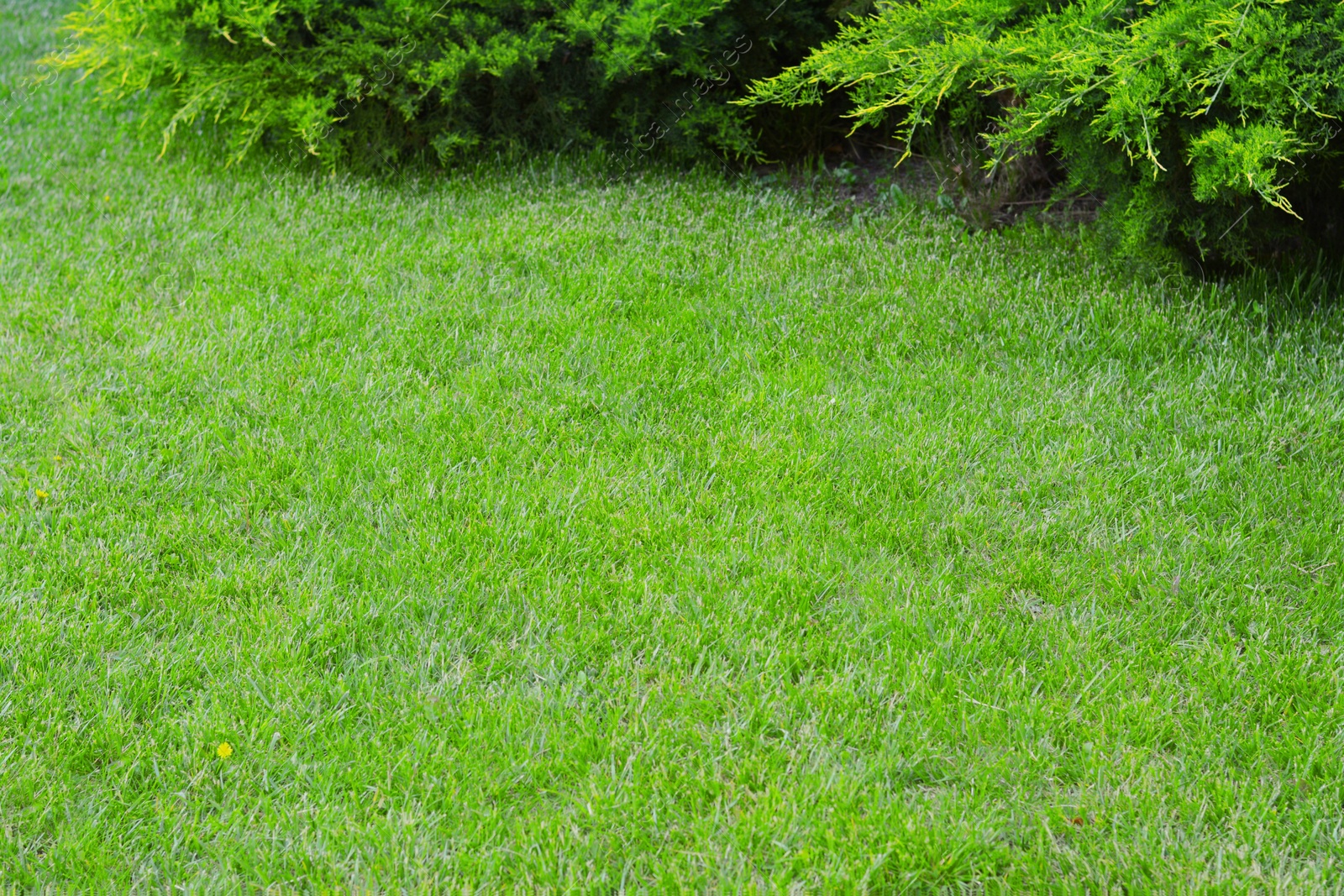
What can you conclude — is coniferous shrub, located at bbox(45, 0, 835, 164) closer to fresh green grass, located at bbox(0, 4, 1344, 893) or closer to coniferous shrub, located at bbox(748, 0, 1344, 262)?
coniferous shrub, located at bbox(748, 0, 1344, 262)

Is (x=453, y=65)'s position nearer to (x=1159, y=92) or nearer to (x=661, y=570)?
(x=1159, y=92)

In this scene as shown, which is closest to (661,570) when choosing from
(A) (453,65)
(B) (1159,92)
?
(B) (1159,92)

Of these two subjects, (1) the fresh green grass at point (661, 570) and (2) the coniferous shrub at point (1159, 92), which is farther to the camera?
(2) the coniferous shrub at point (1159, 92)

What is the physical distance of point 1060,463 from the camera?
3420 millimetres

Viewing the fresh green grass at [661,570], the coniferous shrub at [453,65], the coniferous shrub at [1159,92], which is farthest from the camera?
the coniferous shrub at [453,65]

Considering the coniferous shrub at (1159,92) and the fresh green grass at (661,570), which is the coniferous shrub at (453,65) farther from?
the fresh green grass at (661,570)

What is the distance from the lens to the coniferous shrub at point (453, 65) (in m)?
5.62

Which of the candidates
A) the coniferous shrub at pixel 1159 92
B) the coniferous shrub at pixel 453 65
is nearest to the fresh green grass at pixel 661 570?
the coniferous shrub at pixel 1159 92

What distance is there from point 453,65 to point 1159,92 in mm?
3378

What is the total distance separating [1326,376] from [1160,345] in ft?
1.81

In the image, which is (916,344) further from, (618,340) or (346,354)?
(346,354)

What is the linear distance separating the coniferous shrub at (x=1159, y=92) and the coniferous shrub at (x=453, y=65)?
0.96 meters

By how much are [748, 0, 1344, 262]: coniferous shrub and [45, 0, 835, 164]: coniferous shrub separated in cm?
96

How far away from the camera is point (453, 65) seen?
18.2 ft
